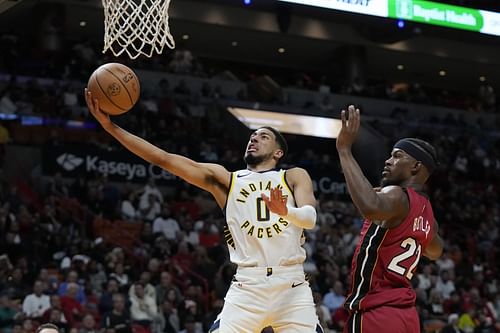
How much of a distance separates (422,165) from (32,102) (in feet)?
43.8

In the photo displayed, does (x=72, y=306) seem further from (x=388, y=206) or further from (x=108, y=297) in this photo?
(x=388, y=206)

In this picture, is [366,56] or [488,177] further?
[366,56]

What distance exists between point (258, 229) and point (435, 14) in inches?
445

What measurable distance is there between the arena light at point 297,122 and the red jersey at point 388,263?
15446 millimetres

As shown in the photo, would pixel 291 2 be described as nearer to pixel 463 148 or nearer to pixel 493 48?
pixel 463 148

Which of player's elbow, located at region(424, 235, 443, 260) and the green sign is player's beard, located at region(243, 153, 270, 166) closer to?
player's elbow, located at region(424, 235, 443, 260)

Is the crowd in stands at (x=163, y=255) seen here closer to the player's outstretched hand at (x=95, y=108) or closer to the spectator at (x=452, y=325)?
the spectator at (x=452, y=325)

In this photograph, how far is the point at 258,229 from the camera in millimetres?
6070

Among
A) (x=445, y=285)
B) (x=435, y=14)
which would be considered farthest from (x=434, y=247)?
(x=435, y=14)

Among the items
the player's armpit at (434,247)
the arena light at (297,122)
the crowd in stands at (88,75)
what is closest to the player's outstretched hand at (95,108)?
the player's armpit at (434,247)

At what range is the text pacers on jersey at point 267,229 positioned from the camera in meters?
6.06

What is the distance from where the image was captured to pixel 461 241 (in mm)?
19266

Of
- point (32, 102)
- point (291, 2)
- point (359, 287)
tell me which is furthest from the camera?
point (32, 102)

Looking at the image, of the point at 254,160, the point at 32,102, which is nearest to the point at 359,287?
the point at 254,160
